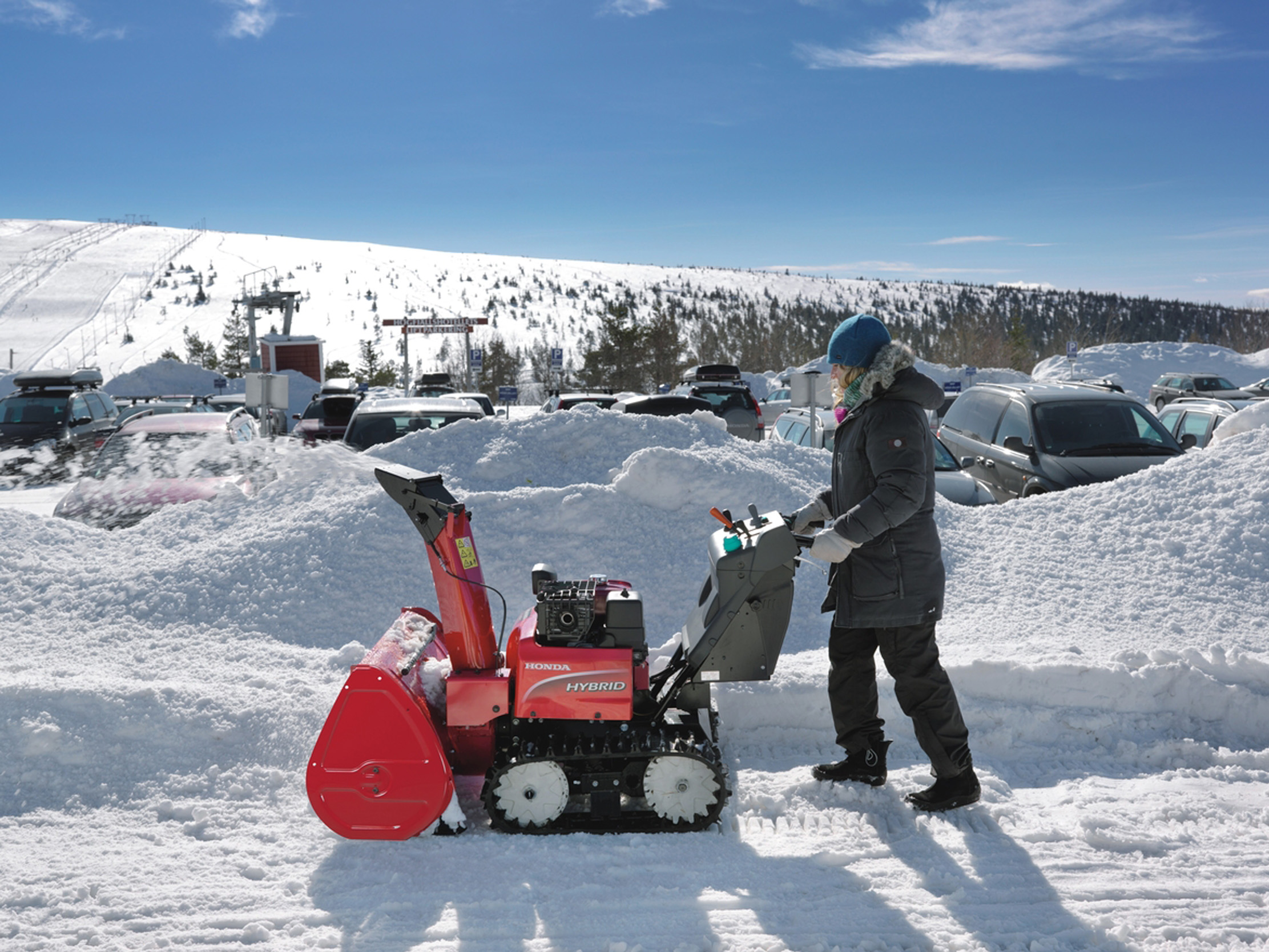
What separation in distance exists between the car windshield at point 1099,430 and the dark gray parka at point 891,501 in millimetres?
6279

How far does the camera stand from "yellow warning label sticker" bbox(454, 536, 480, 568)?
3.30 m

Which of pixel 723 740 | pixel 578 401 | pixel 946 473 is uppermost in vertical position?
pixel 578 401

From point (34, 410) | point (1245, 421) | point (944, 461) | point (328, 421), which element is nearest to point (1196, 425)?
point (944, 461)

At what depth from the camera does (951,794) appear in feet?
11.1

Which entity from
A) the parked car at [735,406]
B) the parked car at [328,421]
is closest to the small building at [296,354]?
the parked car at [328,421]

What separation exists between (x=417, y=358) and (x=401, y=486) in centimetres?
6639

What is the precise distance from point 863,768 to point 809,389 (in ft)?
27.4

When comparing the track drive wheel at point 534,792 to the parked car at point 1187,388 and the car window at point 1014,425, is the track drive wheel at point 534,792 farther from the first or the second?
the parked car at point 1187,388

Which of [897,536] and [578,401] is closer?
[897,536]

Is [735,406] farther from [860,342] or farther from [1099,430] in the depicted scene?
[860,342]

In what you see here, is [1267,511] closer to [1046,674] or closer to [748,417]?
[1046,674]

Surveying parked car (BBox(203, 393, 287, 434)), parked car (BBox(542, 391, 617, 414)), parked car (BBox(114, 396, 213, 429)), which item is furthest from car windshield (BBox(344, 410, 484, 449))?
parked car (BBox(114, 396, 213, 429))

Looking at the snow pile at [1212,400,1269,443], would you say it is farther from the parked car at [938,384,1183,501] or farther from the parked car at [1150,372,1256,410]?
the parked car at [1150,372,1256,410]

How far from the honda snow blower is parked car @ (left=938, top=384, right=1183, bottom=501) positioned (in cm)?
585
